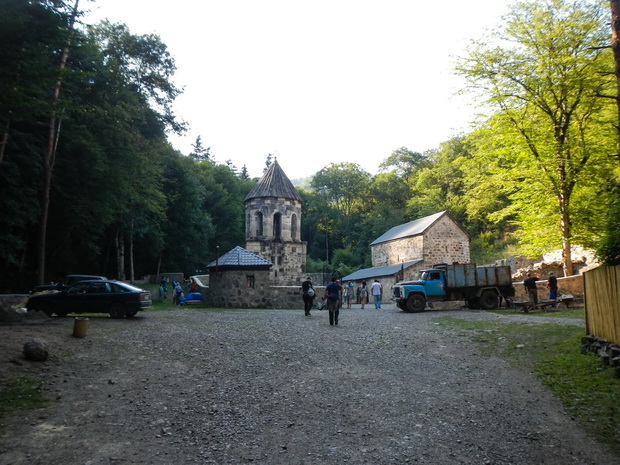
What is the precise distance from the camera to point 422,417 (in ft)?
19.2

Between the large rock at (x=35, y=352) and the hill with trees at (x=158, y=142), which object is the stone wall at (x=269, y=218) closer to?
the hill with trees at (x=158, y=142)

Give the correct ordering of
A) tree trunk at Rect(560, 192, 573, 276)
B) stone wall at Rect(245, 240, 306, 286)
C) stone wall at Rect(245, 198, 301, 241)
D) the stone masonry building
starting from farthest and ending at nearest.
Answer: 1. the stone masonry building
2. stone wall at Rect(245, 198, 301, 241)
3. stone wall at Rect(245, 240, 306, 286)
4. tree trunk at Rect(560, 192, 573, 276)

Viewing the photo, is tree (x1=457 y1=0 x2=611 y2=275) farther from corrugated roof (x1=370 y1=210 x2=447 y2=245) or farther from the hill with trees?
corrugated roof (x1=370 y1=210 x2=447 y2=245)

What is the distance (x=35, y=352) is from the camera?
8.31 meters

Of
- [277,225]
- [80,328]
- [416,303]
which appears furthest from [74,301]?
[277,225]

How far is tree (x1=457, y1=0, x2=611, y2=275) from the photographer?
19.3 meters

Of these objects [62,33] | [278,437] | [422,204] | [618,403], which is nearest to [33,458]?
[278,437]

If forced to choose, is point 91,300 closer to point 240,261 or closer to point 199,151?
point 240,261

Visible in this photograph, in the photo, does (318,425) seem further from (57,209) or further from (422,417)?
(57,209)

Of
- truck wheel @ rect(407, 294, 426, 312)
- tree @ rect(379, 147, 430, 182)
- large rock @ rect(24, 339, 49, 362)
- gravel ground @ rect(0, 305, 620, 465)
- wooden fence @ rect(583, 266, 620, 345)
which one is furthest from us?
tree @ rect(379, 147, 430, 182)

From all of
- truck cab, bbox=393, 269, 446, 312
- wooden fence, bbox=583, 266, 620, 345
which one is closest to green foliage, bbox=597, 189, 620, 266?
wooden fence, bbox=583, 266, 620, 345

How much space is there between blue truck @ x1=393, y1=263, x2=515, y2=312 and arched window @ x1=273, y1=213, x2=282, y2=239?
17.8 metres

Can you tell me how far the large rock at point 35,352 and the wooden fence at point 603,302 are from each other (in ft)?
33.6

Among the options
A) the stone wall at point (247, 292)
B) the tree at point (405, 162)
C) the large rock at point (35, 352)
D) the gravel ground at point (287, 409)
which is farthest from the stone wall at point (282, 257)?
the tree at point (405, 162)
